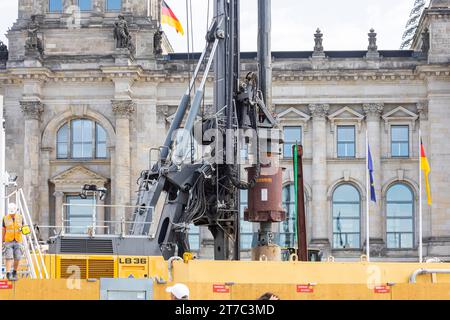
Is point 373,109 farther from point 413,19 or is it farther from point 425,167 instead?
point 413,19

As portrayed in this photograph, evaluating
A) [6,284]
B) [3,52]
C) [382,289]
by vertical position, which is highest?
[3,52]

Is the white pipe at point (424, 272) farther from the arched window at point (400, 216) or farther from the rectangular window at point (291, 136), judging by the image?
the rectangular window at point (291, 136)

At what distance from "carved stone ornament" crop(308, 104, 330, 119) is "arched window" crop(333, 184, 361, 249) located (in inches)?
156

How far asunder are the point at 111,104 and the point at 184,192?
32.3 metres

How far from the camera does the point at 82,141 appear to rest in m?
57.0

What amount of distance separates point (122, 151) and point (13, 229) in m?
34.8

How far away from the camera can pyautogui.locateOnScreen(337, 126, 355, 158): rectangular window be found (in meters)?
56.6

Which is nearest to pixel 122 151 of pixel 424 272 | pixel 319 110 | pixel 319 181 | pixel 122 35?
pixel 122 35

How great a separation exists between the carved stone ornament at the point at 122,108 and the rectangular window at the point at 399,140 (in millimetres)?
14107

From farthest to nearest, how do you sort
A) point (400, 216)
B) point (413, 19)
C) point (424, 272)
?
point (413, 19), point (400, 216), point (424, 272)

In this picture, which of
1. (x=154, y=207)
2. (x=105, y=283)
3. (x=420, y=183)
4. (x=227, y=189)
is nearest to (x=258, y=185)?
(x=227, y=189)

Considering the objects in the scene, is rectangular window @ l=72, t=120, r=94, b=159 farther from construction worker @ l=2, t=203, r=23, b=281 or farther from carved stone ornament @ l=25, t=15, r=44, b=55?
construction worker @ l=2, t=203, r=23, b=281
